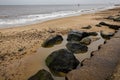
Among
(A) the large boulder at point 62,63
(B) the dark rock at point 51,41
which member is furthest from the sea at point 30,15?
(A) the large boulder at point 62,63

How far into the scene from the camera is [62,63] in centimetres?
511

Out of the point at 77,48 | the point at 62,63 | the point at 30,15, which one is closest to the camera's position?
the point at 62,63

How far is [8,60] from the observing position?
6680mm

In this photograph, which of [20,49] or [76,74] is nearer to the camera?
[76,74]

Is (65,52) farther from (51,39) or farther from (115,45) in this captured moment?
(51,39)

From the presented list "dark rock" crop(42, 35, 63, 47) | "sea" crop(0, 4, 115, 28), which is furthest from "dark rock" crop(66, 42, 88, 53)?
"sea" crop(0, 4, 115, 28)

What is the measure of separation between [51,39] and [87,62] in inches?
137

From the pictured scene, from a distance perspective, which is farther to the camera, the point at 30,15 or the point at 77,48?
the point at 30,15

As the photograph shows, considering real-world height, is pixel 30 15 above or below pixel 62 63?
below

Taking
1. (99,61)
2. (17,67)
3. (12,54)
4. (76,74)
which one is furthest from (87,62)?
(12,54)

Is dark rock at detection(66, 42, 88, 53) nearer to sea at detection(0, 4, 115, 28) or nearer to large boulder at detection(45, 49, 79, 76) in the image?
large boulder at detection(45, 49, 79, 76)

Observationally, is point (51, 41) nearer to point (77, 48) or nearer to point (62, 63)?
point (77, 48)

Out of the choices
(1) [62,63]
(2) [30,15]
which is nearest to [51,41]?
(1) [62,63]

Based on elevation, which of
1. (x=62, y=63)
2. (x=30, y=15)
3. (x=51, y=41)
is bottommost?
(x=30, y=15)
